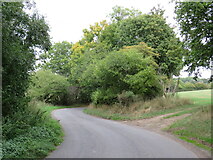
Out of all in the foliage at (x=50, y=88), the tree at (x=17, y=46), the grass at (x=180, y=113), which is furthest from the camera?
the foliage at (x=50, y=88)

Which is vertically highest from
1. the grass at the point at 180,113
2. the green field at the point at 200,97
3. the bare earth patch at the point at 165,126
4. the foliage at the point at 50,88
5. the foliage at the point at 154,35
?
the foliage at the point at 154,35

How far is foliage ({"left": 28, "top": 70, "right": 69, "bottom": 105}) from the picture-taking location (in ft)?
116

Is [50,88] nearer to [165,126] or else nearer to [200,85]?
[165,126]

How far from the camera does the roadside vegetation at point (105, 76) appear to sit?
8.30m

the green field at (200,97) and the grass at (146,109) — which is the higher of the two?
the green field at (200,97)

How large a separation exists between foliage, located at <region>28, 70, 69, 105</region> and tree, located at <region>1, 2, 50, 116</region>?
979 inches

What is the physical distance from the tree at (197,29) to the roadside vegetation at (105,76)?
7 cm

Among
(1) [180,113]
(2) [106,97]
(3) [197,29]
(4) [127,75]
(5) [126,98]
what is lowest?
(1) [180,113]

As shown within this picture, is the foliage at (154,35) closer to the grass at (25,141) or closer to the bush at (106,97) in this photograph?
the bush at (106,97)

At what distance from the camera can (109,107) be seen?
2219cm

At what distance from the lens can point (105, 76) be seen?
2167cm

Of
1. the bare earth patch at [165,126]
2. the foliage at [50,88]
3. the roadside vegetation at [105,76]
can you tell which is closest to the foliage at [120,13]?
Answer: the roadside vegetation at [105,76]

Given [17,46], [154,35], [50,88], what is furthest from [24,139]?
[50,88]

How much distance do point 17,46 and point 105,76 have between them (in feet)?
44.5
